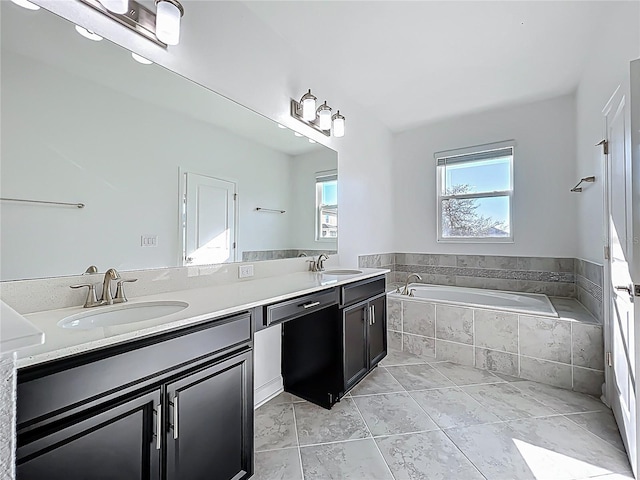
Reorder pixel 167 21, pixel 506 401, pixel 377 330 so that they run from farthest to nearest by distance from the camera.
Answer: pixel 377 330, pixel 506 401, pixel 167 21

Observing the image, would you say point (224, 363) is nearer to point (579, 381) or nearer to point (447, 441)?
point (447, 441)

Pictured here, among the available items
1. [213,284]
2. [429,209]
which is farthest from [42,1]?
[429,209]

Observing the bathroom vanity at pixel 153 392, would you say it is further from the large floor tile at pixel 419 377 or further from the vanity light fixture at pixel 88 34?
the large floor tile at pixel 419 377

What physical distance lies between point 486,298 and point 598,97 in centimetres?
198

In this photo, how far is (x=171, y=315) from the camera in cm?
106

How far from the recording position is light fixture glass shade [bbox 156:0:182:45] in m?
1.33

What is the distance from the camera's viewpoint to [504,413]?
77.4 inches

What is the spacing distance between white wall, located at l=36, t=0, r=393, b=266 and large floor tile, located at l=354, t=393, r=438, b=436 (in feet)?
4.07

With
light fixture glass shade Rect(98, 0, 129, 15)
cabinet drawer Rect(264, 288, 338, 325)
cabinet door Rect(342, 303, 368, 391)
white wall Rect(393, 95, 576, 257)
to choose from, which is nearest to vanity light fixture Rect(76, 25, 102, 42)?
light fixture glass shade Rect(98, 0, 129, 15)

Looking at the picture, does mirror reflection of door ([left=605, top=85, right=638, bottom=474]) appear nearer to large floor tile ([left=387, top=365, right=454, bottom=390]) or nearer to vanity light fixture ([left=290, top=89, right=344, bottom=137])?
large floor tile ([left=387, top=365, right=454, bottom=390])

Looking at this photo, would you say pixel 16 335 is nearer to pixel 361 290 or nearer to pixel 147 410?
pixel 147 410

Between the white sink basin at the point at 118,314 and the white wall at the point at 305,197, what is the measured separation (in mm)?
1242

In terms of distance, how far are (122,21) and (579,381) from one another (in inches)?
139

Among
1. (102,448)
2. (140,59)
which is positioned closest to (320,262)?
(140,59)
